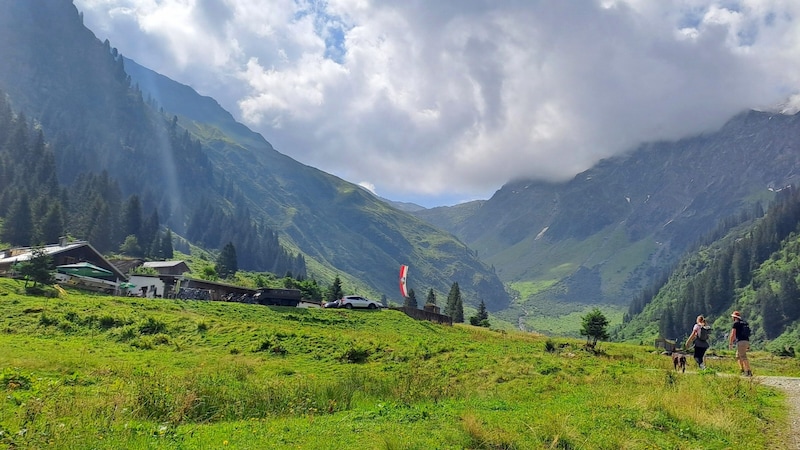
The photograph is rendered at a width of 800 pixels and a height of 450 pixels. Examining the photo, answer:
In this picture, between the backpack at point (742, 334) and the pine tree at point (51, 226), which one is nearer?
the backpack at point (742, 334)

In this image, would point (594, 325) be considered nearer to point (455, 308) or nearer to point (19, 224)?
point (455, 308)

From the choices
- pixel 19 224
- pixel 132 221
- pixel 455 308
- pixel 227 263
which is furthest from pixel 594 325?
pixel 132 221

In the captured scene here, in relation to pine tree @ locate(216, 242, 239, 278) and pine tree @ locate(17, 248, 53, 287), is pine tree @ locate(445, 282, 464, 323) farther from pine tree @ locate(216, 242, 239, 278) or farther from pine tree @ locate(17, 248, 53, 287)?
pine tree @ locate(17, 248, 53, 287)

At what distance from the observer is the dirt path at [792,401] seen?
1145 centimetres

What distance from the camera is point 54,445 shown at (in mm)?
10414

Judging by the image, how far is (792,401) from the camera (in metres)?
15.7

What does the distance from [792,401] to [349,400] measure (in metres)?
14.5

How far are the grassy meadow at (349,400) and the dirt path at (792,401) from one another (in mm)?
265

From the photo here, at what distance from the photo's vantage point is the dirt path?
11.4m

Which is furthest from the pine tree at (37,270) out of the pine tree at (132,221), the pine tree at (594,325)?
the pine tree at (132,221)

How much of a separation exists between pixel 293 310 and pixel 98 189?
144 meters

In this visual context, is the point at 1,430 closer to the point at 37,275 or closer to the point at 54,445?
the point at 54,445

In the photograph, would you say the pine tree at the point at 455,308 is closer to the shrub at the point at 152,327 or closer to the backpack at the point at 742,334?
the shrub at the point at 152,327

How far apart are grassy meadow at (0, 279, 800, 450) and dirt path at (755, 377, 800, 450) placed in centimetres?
27
